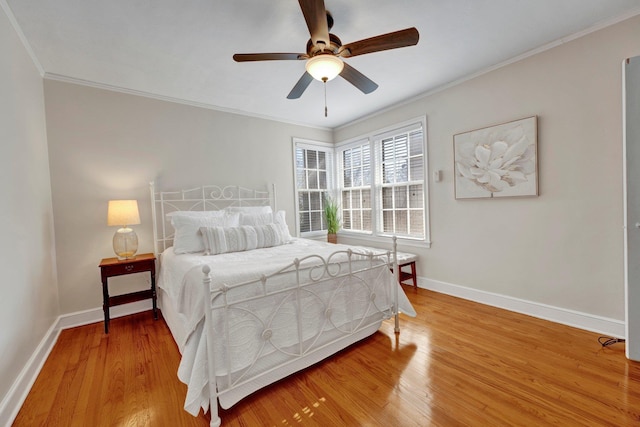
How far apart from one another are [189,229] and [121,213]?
0.68m

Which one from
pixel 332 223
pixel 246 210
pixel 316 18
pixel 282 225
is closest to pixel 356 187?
pixel 332 223

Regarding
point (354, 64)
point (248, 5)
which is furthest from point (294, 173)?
point (248, 5)

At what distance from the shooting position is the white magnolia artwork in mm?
2664

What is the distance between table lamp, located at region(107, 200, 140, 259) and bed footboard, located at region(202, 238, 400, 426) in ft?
5.58

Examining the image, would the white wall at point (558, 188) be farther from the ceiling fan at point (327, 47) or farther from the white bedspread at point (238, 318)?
the ceiling fan at point (327, 47)

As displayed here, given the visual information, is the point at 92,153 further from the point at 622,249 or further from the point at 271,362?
the point at 622,249

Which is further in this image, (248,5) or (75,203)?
(75,203)

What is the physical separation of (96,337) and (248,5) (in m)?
3.21

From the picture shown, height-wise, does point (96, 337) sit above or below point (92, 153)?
below

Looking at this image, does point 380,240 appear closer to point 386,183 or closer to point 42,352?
point 386,183

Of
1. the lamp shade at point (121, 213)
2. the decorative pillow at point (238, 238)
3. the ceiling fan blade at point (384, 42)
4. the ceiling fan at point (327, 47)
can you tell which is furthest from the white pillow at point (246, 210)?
the ceiling fan blade at point (384, 42)

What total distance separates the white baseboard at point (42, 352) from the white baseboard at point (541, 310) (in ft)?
12.4

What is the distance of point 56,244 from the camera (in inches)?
110

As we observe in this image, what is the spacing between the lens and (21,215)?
2.01 m
